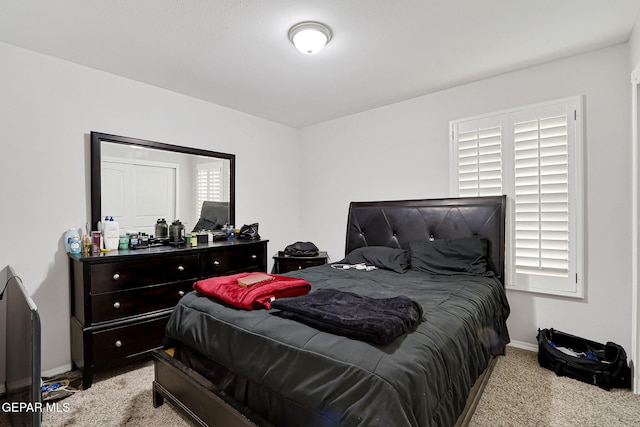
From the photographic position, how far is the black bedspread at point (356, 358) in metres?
1.02

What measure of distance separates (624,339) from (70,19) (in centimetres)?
445

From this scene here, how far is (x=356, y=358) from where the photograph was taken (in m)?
1.11

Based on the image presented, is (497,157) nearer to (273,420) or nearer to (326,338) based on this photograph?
(326,338)

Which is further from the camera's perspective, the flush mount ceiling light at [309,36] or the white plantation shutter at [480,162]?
the white plantation shutter at [480,162]

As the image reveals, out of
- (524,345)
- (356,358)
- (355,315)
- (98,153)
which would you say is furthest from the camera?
(524,345)

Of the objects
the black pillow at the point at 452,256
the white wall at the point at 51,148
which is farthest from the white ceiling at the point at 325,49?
the black pillow at the point at 452,256

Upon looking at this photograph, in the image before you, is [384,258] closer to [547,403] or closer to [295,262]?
[295,262]

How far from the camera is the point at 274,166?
13.6 feet

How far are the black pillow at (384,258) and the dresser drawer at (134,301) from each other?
5.25ft

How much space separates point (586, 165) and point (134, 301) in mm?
3706

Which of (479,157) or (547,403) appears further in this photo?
(479,157)

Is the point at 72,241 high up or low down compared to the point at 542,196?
down

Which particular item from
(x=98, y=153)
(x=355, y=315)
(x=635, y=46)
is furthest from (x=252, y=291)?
(x=635, y=46)

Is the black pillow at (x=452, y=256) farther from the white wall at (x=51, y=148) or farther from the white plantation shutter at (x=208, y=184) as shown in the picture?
the white wall at (x=51, y=148)
